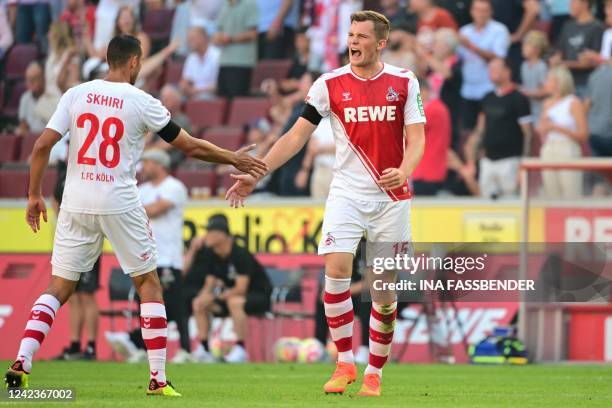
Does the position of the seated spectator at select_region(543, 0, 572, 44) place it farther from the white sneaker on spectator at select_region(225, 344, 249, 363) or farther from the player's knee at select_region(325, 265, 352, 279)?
the player's knee at select_region(325, 265, 352, 279)

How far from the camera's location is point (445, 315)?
1764 cm

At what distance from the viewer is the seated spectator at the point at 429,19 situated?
781 inches

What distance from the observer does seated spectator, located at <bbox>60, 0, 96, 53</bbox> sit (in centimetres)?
2305

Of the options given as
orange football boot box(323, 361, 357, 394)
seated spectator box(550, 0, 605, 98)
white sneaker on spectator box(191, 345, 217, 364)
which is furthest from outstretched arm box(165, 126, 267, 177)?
seated spectator box(550, 0, 605, 98)

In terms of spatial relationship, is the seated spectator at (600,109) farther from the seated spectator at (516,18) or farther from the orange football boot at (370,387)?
the orange football boot at (370,387)

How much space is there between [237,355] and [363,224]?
7.49 metres

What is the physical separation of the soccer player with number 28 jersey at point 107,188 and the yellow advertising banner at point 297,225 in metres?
7.86

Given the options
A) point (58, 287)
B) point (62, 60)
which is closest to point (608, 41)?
point (62, 60)

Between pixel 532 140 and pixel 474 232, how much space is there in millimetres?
1863

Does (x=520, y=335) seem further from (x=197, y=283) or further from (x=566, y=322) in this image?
(x=197, y=283)

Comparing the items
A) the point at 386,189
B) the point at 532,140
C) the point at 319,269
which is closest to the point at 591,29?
the point at 532,140

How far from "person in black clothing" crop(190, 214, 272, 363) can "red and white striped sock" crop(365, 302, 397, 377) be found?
741cm

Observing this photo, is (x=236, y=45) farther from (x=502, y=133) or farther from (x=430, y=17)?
(x=502, y=133)

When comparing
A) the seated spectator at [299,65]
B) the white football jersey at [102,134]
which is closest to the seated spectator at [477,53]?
the seated spectator at [299,65]
